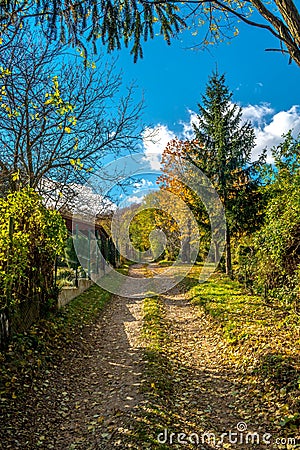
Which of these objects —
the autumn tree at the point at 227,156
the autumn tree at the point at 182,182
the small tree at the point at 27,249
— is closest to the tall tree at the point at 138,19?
the small tree at the point at 27,249

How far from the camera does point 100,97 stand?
9.29 m

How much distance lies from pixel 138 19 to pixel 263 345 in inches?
220

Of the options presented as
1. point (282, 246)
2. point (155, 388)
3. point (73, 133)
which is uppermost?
point (73, 133)

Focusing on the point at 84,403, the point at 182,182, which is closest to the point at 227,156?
the point at 182,182

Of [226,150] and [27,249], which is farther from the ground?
[226,150]

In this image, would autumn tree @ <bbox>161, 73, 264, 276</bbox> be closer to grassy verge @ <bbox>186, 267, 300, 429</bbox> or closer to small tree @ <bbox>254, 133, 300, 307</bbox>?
small tree @ <bbox>254, 133, 300, 307</bbox>

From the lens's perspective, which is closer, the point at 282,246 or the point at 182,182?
the point at 282,246

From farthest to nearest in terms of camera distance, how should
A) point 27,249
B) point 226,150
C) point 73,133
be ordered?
point 226,150 → point 73,133 → point 27,249

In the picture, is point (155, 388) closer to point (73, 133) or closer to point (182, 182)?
point (73, 133)

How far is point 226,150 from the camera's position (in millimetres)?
16906

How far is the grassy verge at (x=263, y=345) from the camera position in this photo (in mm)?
4490

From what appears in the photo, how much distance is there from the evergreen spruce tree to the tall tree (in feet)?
34.3

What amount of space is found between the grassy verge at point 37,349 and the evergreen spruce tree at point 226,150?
8.77 metres

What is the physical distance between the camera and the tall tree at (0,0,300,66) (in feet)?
13.5
